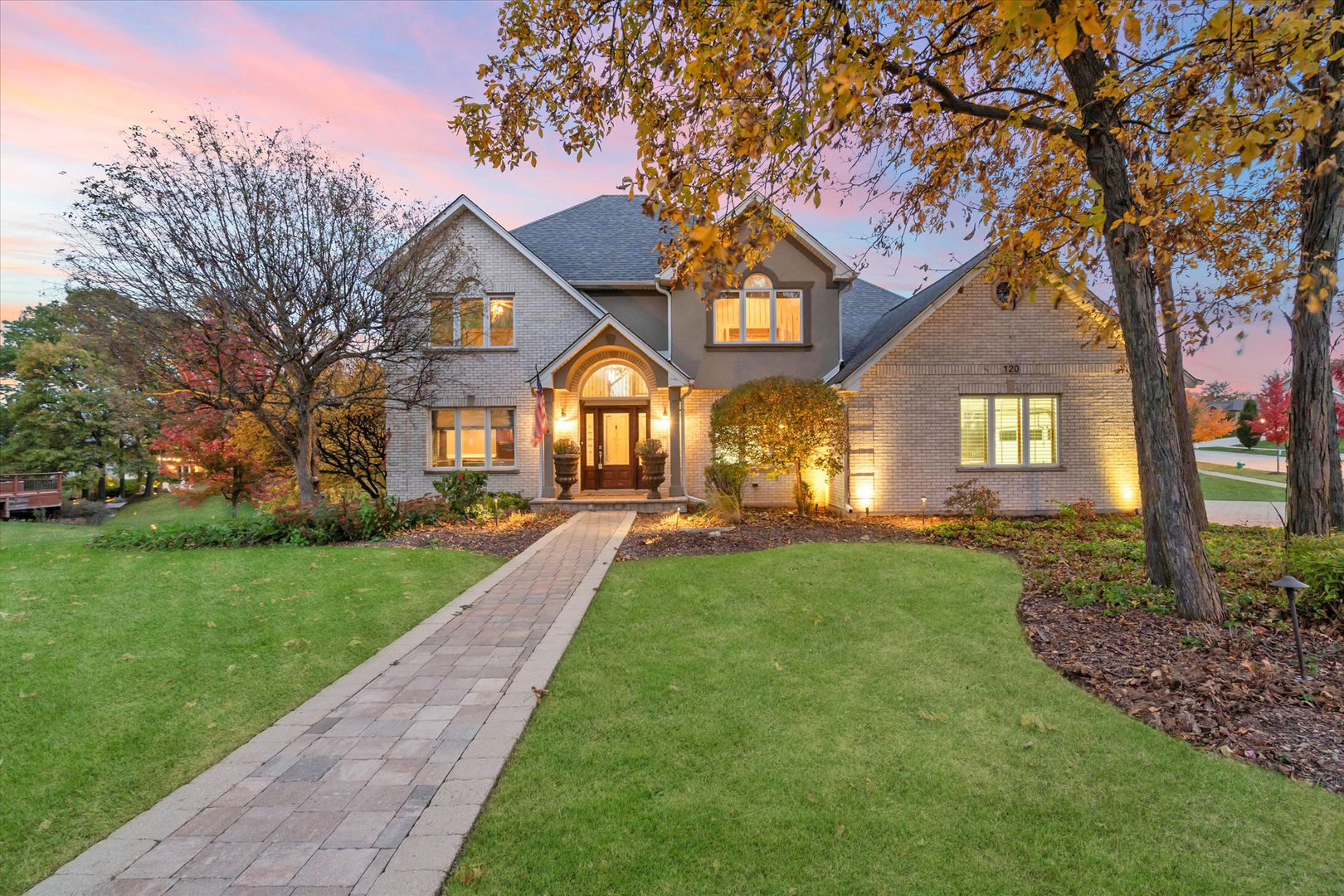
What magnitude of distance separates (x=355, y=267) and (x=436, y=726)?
1123 cm

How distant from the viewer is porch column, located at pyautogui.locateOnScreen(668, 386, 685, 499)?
14.7m

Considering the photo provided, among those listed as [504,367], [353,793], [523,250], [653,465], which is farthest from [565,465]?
[353,793]

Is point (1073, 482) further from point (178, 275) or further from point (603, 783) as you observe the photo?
point (178, 275)

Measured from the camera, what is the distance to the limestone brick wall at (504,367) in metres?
15.5

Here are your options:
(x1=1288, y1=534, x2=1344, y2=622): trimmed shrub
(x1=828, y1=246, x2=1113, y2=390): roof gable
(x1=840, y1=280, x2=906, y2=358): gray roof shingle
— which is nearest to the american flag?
(x1=828, y1=246, x2=1113, y2=390): roof gable

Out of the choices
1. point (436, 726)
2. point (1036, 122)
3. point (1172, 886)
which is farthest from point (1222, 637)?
point (436, 726)

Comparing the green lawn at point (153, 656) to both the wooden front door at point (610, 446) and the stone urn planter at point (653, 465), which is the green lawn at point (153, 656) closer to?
the stone urn planter at point (653, 465)

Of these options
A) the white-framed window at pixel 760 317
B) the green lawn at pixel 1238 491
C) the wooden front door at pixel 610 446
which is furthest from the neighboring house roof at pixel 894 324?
the green lawn at pixel 1238 491

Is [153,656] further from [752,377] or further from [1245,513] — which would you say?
[1245,513]

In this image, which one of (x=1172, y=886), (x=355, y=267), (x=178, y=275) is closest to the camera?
(x=1172, y=886)

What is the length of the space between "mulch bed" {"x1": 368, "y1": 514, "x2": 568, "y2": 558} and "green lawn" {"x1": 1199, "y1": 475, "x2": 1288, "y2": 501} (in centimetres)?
1780

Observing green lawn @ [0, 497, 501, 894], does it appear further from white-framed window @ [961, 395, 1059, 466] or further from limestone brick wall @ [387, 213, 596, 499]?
white-framed window @ [961, 395, 1059, 466]

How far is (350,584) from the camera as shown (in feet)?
23.6

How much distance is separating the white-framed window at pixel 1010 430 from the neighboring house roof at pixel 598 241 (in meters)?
8.93
